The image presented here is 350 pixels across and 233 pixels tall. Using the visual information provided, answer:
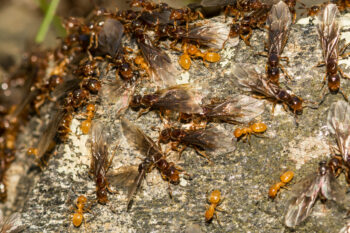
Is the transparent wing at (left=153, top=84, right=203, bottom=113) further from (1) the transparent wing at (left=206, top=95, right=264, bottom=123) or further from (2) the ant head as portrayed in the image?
(2) the ant head

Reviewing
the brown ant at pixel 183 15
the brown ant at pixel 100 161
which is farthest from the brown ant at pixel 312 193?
the brown ant at pixel 183 15

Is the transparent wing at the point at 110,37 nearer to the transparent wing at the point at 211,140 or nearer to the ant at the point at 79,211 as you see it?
the transparent wing at the point at 211,140

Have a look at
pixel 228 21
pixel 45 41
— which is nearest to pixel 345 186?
pixel 228 21

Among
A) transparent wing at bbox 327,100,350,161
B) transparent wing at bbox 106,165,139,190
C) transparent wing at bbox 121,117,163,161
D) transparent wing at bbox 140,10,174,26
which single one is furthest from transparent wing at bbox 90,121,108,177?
transparent wing at bbox 327,100,350,161

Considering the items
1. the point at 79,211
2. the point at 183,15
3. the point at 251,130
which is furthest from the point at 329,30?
the point at 79,211

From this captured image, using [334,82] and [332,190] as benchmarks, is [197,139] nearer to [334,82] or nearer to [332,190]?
[332,190]

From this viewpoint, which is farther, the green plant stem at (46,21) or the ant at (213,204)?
the green plant stem at (46,21)
